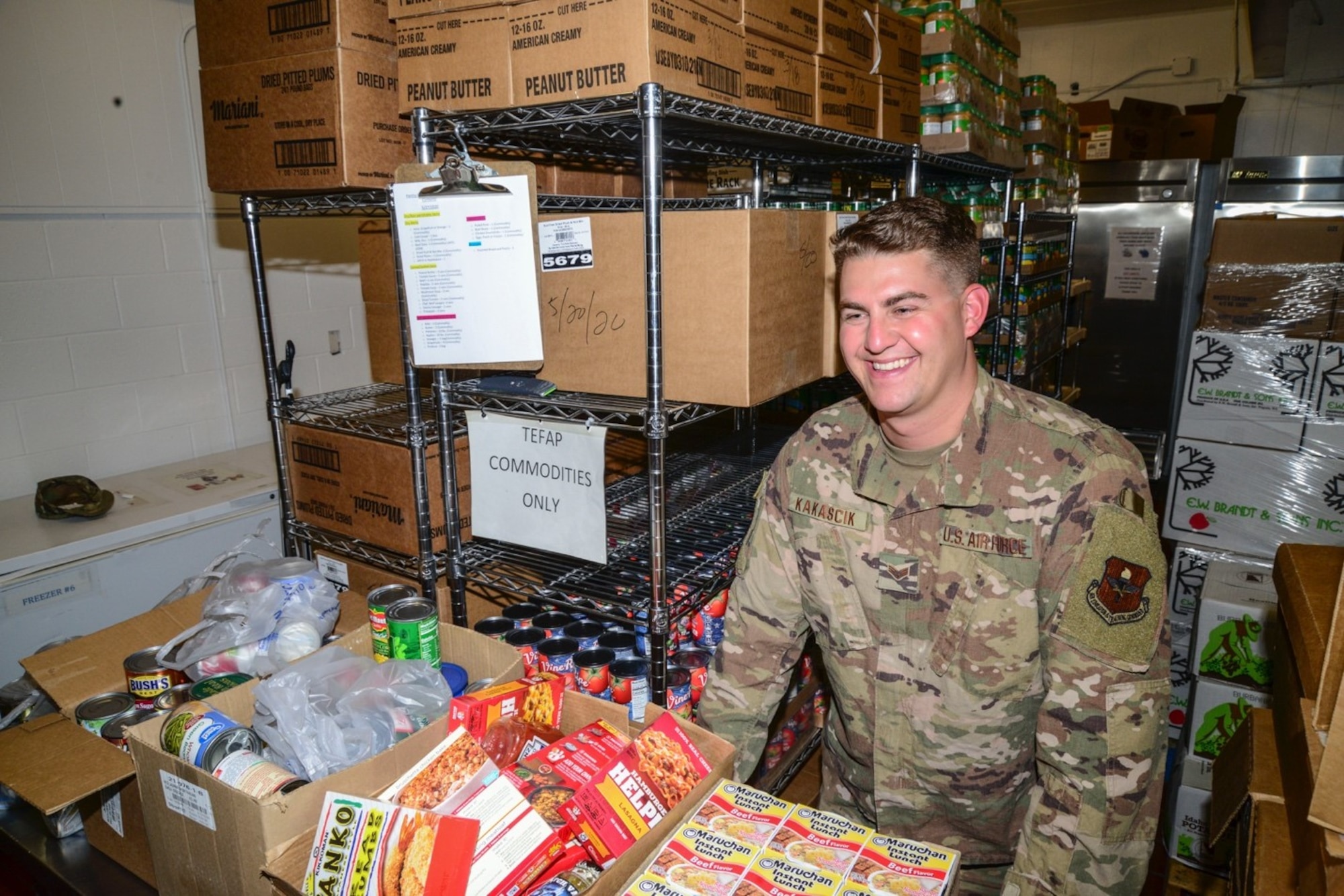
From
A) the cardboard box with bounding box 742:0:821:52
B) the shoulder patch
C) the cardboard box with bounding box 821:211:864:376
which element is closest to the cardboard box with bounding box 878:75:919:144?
the cardboard box with bounding box 742:0:821:52

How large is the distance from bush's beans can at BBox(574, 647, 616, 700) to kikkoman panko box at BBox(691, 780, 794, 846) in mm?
485

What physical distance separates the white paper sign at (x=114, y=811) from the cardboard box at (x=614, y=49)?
4.87 ft

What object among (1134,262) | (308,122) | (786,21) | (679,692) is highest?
(786,21)

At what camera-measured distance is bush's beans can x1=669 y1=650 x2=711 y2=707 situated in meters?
1.77

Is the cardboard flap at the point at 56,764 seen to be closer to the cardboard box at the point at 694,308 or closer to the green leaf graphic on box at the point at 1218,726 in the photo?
the cardboard box at the point at 694,308

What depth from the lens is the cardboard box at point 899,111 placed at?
2.34 meters

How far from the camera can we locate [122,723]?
4.93ft

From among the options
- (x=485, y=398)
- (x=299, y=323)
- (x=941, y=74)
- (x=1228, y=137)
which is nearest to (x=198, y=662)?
(x=485, y=398)

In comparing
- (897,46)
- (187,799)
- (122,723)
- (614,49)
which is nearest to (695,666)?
(187,799)

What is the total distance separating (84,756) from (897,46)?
2.69m

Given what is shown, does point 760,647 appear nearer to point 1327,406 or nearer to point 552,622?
point 552,622

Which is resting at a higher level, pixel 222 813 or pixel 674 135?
pixel 674 135

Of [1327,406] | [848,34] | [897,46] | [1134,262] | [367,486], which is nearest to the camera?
[367,486]

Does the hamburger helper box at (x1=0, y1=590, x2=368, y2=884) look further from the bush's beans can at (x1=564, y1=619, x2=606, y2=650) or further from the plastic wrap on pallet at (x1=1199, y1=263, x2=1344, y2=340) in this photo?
the plastic wrap on pallet at (x1=1199, y1=263, x2=1344, y2=340)
